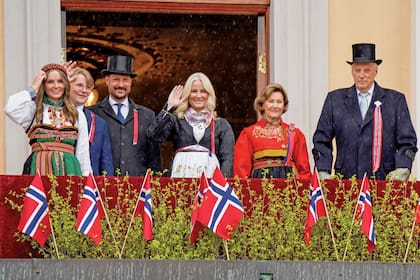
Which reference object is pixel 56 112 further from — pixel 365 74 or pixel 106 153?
pixel 365 74

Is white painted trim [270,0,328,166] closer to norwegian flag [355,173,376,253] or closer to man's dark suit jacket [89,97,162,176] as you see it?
man's dark suit jacket [89,97,162,176]

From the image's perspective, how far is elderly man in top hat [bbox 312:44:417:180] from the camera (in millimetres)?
15094

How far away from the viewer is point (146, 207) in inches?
535

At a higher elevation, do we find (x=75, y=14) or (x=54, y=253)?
(x=75, y=14)

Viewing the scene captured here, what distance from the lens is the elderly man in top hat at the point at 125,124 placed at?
15.4m

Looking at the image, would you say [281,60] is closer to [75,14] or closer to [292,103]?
[292,103]

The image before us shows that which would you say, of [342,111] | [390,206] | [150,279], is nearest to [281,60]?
[342,111]

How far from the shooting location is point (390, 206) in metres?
14.0

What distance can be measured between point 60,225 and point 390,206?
255 centimetres

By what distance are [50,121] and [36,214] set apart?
1159 mm

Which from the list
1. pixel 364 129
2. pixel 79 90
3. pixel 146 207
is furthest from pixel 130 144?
pixel 364 129

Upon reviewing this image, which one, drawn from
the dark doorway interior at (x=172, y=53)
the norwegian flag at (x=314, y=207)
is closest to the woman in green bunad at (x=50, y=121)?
the norwegian flag at (x=314, y=207)

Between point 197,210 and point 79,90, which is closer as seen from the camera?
point 197,210

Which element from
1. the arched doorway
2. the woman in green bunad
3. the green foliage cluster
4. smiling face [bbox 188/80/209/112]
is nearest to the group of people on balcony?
smiling face [bbox 188/80/209/112]
